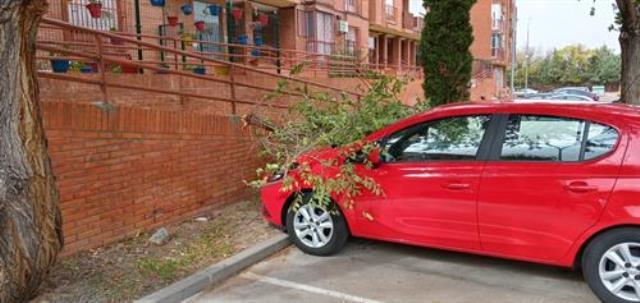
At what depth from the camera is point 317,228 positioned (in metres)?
5.02

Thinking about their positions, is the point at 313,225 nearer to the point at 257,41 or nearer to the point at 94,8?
the point at 94,8

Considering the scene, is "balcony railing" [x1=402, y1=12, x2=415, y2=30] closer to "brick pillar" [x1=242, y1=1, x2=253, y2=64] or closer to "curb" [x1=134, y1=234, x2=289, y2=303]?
"brick pillar" [x1=242, y1=1, x2=253, y2=64]

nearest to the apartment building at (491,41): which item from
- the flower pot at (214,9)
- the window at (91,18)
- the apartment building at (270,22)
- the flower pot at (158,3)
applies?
the apartment building at (270,22)

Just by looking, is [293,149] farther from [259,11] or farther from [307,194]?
[259,11]

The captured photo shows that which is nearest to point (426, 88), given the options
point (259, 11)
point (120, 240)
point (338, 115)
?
point (338, 115)

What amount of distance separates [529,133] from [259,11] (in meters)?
16.1

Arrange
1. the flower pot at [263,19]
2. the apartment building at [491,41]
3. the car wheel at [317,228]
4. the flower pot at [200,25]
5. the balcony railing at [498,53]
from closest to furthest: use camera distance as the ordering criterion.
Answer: the car wheel at [317,228], the flower pot at [200,25], the flower pot at [263,19], the apartment building at [491,41], the balcony railing at [498,53]

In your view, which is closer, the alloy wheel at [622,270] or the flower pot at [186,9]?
the alloy wheel at [622,270]

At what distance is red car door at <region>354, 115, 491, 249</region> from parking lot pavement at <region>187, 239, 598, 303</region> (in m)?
0.31

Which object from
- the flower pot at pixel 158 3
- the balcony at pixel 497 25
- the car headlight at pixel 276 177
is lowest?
the car headlight at pixel 276 177

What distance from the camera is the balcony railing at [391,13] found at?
30487 mm

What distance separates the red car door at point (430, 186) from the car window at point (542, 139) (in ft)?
0.77

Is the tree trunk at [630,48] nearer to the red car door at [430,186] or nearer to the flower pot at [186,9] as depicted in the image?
the red car door at [430,186]

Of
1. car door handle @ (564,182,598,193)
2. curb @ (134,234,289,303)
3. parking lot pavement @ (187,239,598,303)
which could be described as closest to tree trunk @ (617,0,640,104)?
parking lot pavement @ (187,239,598,303)
